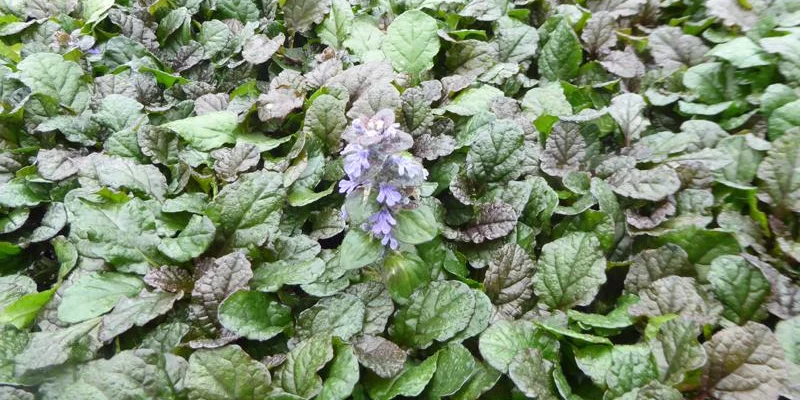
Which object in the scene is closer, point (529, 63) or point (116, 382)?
point (116, 382)

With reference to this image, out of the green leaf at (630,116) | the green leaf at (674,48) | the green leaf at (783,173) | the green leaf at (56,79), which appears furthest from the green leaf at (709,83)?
the green leaf at (56,79)

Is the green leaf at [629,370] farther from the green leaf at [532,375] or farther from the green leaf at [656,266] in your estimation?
the green leaf at [656,266]

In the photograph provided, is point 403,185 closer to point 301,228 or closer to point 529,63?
point 301,228

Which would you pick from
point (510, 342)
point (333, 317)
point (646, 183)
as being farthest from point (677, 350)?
point (333, 317)

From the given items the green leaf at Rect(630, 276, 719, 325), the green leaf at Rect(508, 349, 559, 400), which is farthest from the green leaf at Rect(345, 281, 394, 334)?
the green leaf at Rect(630, 276, 719, 325)

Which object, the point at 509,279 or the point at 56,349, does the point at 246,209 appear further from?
the point at 509,279

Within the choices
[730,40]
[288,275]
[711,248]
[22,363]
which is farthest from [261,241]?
[730,40]

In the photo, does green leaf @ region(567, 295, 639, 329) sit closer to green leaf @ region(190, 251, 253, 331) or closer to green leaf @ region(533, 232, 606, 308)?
green leaf @ region(533, 232, 606, 308)
